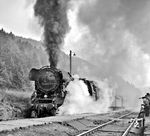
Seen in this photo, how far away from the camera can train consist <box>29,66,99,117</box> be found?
19734 mm

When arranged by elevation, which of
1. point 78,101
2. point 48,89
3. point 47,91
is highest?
point 48,89

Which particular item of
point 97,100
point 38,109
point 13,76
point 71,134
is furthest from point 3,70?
point 71,134

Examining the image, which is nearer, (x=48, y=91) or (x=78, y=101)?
(x=48, y=91)

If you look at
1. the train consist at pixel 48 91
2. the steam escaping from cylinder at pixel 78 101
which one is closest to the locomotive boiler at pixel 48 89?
the train consist at pixel 48 91

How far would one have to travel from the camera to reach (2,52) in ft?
186

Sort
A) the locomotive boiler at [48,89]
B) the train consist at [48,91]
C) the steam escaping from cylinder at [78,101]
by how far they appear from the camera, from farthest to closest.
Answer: the steam escaping from cylinder at [78,101] < the locomotive boiler at [48,89] < the train consist at [48,91]

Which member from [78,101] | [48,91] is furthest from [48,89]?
[78,101]

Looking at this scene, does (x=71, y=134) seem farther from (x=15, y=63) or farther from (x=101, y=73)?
(x=101, y=73)

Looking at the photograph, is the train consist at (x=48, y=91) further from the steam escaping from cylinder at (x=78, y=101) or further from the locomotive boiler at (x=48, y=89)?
the steam escaping from cylinder at (x=78, y=101)

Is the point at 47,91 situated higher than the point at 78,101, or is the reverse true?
the point at 47,91

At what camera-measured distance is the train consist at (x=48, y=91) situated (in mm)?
19734

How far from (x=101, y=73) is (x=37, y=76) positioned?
6608 cm

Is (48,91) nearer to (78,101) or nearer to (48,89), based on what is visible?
(48,89)

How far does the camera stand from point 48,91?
20625 mm
